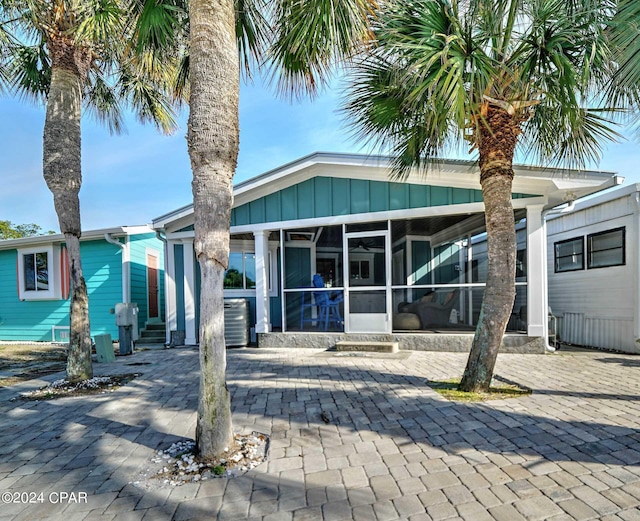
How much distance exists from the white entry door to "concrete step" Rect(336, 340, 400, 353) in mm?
403

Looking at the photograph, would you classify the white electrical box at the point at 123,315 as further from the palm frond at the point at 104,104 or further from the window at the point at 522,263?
the window at the point at 522,263

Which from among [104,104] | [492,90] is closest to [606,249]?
[492,90]

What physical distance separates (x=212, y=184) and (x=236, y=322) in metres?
6.18

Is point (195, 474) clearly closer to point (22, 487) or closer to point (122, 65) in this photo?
point (22, 487)

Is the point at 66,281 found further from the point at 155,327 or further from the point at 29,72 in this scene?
the point at 29,72

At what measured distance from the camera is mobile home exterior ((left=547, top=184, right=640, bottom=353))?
277 inches

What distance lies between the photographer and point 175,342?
9398 millimetres

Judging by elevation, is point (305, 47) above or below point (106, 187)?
below

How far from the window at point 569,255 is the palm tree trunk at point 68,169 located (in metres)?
10.5

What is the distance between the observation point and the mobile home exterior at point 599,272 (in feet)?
23.1

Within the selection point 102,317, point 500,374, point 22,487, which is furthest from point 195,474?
point 102,317

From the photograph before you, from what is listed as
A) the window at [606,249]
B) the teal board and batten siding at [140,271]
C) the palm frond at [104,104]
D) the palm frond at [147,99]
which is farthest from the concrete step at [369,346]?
the palm frond at [104,104]

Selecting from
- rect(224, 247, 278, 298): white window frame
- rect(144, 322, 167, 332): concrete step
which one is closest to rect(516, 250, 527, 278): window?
rect(224, 247, 278, 298): white window frame

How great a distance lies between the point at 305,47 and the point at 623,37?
2.86 m
